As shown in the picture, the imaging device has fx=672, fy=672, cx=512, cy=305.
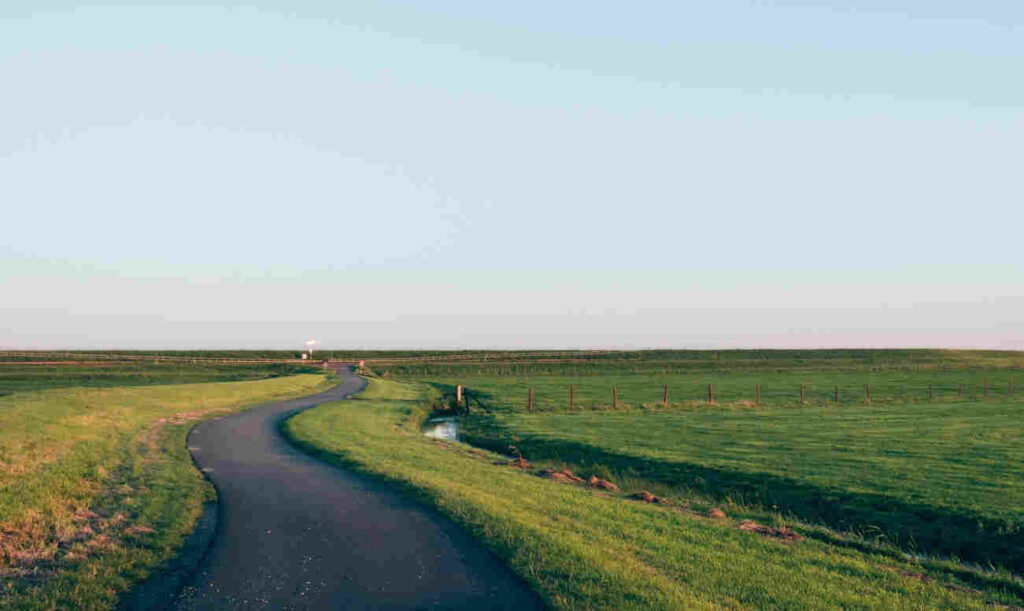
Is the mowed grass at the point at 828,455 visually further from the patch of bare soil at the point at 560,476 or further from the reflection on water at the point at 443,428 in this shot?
the patch of bare soil at the point at 560,476

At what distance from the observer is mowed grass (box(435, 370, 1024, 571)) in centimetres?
1730

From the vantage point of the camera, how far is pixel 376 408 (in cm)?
4669

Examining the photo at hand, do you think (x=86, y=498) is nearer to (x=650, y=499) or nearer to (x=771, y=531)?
(x=650, y=499)

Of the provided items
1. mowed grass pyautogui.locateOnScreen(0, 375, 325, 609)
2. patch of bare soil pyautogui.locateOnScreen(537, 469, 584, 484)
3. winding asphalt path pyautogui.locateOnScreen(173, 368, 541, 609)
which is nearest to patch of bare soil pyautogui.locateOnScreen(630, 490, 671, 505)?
patch of bare soil pyautogui.locateOnScreen(537, 469, 584, 484)

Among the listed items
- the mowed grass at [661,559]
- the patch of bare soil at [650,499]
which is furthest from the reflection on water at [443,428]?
the patch of bare soil at [650,499]

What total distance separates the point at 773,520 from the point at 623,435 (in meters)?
16.9

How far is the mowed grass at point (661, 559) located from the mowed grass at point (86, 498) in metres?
5.83

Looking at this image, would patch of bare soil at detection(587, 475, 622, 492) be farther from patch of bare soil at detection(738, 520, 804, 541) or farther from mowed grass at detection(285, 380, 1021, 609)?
patch of bare soil at detection(738, 520, 804, 541)

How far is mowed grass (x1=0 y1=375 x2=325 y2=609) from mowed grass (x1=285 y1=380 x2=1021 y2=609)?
583 cm

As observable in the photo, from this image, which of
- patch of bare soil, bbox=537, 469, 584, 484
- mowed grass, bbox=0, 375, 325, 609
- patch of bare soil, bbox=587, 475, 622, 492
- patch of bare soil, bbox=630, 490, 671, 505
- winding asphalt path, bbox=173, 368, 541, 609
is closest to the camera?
winding asphalt path, bbox=173, 368, 541, 609

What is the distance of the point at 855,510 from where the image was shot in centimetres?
1869

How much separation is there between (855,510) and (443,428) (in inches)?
1107

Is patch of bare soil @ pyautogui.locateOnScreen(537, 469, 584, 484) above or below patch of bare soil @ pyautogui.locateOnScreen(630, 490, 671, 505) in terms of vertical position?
below

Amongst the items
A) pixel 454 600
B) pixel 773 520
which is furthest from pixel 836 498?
pixel 454 600
